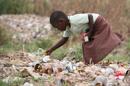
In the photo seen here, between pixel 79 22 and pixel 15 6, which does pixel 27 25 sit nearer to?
pixel 15 6

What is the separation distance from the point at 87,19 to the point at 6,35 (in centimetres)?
496

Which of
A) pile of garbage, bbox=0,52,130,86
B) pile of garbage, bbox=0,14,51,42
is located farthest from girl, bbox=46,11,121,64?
pile of garbage, bbox=0,14,51,42

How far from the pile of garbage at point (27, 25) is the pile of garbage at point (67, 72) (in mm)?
6366

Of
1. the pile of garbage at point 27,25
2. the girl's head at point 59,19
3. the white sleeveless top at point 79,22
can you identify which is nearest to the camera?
the girl's head at point 59,19

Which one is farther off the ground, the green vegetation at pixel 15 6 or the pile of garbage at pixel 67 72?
the green vegetation at pixel 15 6

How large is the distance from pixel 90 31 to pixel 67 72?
1.42 metres

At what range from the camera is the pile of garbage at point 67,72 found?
723 cm

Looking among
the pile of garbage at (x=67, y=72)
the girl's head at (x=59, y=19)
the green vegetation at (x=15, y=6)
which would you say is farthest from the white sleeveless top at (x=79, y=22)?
the green vegetation at (x=15, y=6)

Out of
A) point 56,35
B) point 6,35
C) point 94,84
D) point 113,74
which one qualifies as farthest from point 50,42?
point 94,84

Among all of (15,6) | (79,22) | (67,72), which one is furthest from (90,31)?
(15,6)

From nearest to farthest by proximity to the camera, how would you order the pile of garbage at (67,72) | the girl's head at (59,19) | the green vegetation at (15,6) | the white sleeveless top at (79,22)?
the pile of garbage at (67,72), the girl's head at (59,19), the white sleeveless top at (79,22), the green vegetation at (15,6)

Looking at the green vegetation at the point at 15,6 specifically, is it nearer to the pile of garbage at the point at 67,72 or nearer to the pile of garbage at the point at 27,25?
the pile of garbage at the point at 27,25

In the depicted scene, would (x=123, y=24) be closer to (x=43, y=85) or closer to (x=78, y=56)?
(x=78, y=56)

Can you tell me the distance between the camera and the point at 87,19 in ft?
30.6
